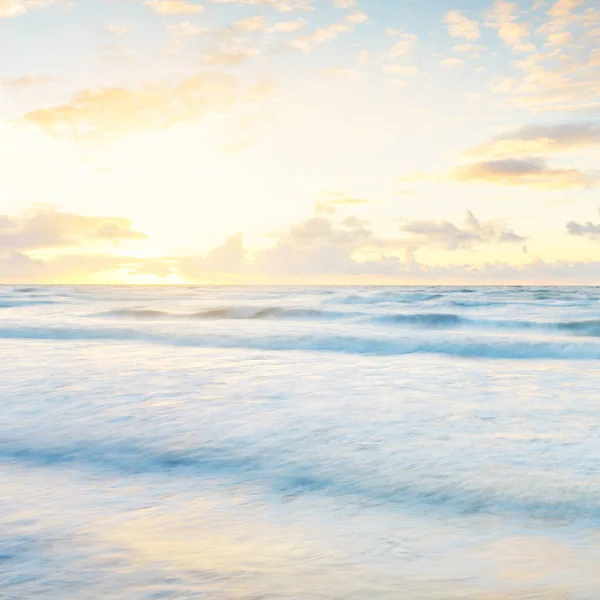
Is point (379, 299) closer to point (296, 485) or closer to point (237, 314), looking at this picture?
point (237, 314)

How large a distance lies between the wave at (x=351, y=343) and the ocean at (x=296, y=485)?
3.16 meters

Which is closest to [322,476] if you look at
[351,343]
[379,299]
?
[351,343]

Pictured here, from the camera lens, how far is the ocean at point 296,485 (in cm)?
224

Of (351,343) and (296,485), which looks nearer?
(296,485)

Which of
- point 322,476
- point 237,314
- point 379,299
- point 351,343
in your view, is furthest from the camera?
point 379,299

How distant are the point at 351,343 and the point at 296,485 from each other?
28.0ft

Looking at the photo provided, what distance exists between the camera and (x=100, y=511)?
112 inches

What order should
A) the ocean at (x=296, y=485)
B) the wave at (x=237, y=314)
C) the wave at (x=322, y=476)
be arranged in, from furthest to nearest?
the wave at (x=237, y=314) → the wave at (x=322, y=476) → the ocean at (x=296, y=485)

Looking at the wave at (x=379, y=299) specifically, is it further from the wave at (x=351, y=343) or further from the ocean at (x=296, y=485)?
the ocean at (x=296, y=485)

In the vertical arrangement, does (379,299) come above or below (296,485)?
above

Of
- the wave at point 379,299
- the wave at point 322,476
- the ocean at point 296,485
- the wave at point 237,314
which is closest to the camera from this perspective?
the ocean at point 296,485

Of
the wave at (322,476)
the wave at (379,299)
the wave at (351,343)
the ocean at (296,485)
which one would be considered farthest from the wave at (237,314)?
the wave at (322,476)

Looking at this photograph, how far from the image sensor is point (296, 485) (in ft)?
11.0

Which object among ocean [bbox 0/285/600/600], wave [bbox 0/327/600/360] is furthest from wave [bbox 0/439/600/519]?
wave [bbox 0/327/600/360]
